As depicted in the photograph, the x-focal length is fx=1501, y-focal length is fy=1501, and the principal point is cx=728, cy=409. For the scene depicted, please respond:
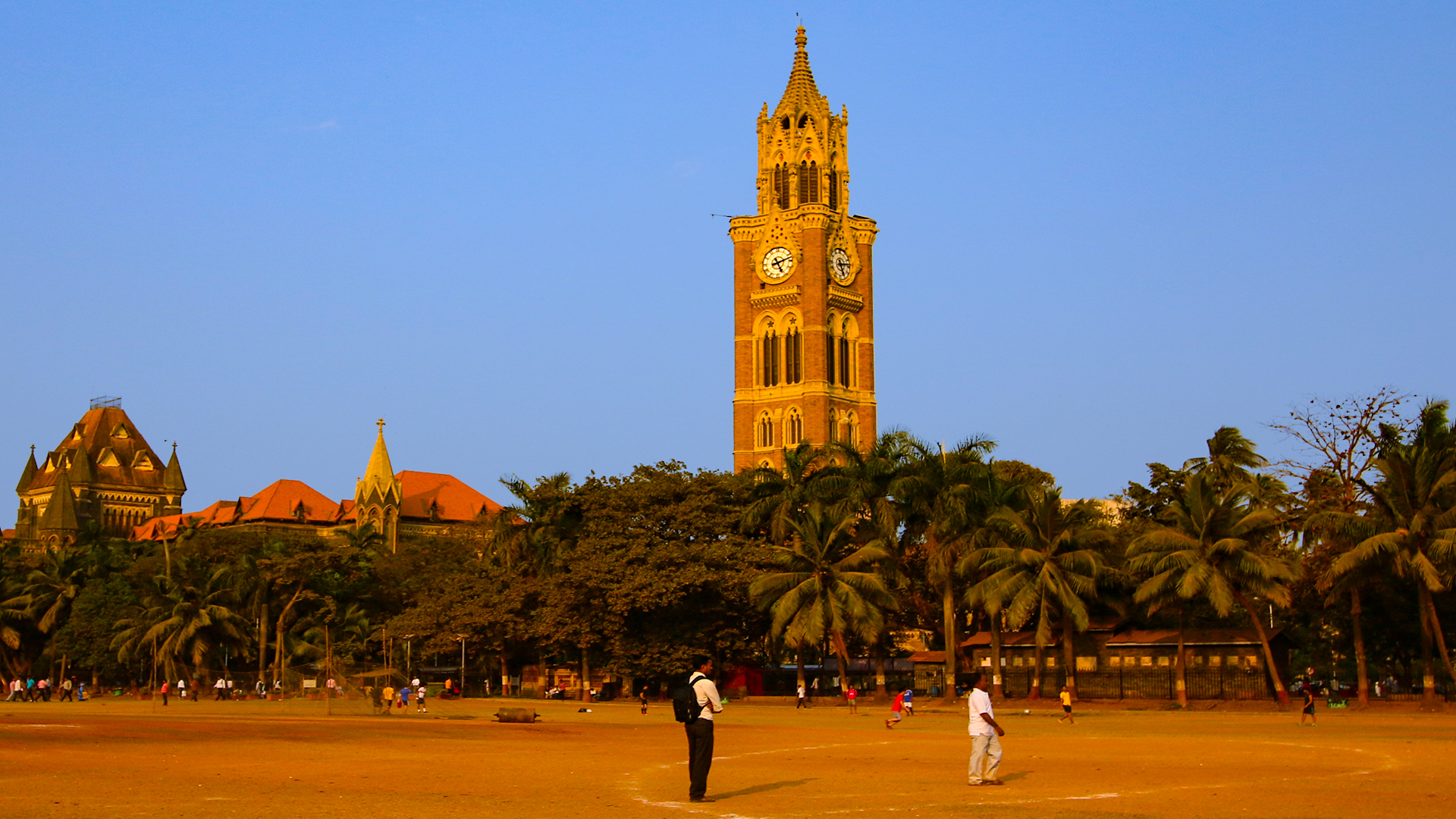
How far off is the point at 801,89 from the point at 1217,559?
7349 centimetres

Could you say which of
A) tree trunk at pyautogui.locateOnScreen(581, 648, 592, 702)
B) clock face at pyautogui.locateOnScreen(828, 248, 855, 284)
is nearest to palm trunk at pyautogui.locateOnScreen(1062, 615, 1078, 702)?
tree trunk at pyautogui.locateOnScreen(581, 648, 592, 702)

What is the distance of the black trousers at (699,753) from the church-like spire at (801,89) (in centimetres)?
9720

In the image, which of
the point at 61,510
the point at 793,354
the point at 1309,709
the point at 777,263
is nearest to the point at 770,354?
the point at 793,354

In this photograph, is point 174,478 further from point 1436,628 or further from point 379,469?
point 1436,628

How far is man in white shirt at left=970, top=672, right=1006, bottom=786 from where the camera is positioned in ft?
53.9

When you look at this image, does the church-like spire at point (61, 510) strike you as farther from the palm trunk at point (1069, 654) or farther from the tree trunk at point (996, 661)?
the palm trunk at point (1069, 654)

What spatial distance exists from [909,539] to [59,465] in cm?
13105

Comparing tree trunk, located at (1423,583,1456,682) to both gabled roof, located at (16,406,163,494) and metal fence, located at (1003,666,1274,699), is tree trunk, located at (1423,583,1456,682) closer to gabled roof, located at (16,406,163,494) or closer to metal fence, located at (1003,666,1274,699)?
metal fence, located at (1003,666,1274,699)

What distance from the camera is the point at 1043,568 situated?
4481 cm

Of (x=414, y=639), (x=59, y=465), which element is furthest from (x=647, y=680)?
(x=59, y=465)

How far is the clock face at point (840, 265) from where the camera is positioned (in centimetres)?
10550

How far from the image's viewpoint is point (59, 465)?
157375 millimetres

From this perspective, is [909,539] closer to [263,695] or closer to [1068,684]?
[1068,684]

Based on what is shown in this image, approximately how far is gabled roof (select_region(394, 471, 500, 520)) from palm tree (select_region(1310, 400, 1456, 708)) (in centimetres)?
10026
